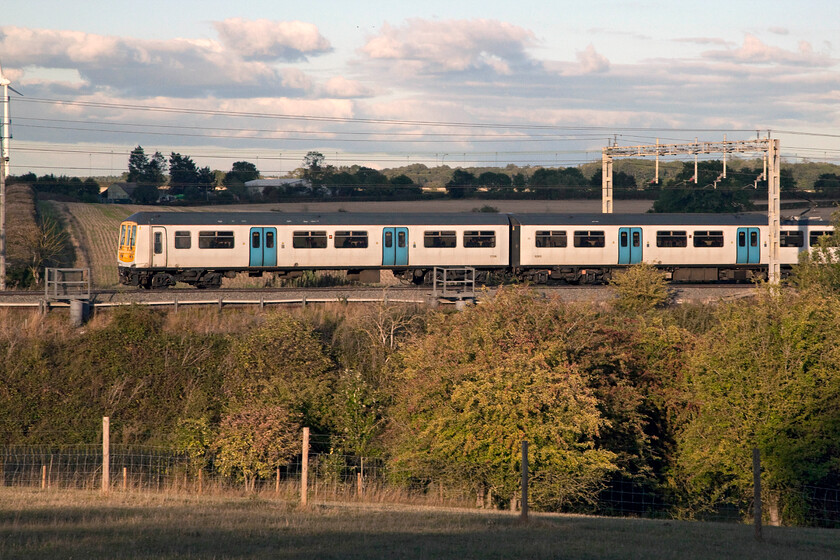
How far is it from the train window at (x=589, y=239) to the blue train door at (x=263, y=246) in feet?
42.8

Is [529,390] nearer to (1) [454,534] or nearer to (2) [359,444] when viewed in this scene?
(2) [359,444]

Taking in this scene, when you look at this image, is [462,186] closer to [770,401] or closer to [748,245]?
[748,245]

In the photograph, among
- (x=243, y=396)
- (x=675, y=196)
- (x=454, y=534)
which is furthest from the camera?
(x=675, y=196)

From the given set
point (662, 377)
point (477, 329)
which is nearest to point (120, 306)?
point (477, 329)

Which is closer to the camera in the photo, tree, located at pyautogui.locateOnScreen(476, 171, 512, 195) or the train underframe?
the train underframe

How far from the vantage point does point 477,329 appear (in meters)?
22.1

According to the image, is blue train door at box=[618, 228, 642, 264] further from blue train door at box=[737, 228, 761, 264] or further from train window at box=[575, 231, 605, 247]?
blue train door at box=[737, 228, 761, 264]

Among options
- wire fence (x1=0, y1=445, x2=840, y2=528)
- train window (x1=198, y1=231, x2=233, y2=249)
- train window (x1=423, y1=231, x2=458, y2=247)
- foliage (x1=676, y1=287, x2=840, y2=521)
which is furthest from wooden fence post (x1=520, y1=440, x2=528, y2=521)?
train window (x1=198, y1=231, x2=233, y2=249)

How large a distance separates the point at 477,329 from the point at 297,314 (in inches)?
350

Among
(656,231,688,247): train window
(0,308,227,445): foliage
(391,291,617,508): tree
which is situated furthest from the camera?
(656,231,688,247): train window

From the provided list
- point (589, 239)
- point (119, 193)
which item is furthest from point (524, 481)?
point (119, 193)

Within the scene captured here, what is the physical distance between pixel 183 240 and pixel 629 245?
1900 cm

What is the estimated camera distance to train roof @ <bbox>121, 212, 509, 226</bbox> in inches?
1325

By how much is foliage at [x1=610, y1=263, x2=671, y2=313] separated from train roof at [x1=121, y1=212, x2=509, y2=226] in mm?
6121
